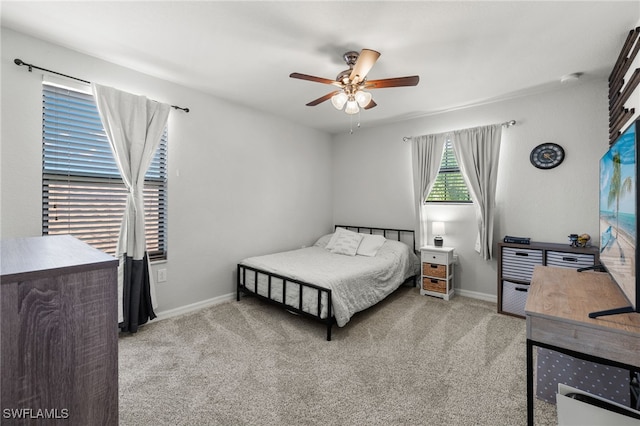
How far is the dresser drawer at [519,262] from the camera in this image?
3076 mm

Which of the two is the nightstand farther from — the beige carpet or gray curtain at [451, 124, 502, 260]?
the beige carpet

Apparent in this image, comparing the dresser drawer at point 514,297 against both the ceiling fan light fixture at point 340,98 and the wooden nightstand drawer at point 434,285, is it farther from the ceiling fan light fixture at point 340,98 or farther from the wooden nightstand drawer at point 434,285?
the ceiling fan light fixture at point 340,98

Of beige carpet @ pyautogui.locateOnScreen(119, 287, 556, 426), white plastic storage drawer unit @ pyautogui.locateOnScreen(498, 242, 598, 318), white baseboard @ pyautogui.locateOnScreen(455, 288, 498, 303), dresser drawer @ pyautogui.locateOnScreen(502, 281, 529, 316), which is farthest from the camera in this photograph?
white baseboard @ pyautogui.locateOnScreen(455, 288, 498, 303)

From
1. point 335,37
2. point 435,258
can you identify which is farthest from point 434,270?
point 335,37

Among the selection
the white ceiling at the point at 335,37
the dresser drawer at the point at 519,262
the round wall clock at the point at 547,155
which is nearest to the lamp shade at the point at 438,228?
the dresser drawer at the point at 519,262

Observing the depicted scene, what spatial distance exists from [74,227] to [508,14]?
12.4ft

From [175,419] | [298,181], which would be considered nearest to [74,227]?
[175,419]

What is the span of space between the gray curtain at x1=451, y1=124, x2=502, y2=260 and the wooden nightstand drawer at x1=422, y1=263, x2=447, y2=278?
0.51 m

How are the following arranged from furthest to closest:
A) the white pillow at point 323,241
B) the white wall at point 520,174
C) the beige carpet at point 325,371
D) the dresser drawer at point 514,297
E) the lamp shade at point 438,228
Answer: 1. the white pillow at point 323,241
2. the lamp shade at point 438,228
3. the dresser drawer at point 514,297
4. the white wall at point 520,174
5. the beige carpet at point 325,371

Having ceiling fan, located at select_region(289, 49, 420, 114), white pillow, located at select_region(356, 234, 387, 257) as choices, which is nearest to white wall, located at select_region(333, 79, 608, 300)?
white pillow, located at select_region(356, 234, 387, 257)

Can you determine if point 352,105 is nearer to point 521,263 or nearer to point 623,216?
point 623,216

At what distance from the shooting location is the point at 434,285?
12.3ft

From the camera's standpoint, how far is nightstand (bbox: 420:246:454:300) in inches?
145

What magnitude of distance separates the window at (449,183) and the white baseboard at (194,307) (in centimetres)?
312
